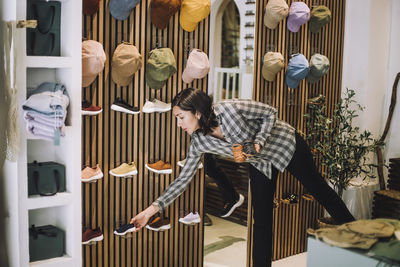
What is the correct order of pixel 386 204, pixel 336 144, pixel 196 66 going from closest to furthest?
1. pixel 196 66
2. pixel 336 144
3. pixel 386 204

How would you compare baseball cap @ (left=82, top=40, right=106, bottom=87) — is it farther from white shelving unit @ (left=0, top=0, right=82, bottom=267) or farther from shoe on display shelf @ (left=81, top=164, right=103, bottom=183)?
shoe on display shelf @ (left=81, top=164, right=103, bottom=183)

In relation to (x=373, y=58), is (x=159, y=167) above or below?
below

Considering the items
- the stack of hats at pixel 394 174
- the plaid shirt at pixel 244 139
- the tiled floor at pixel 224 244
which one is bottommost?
the tiled floor at pixel 224 244

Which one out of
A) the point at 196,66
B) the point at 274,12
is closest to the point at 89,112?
the point at 196,66

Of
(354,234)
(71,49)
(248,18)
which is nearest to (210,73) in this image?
(248,18)

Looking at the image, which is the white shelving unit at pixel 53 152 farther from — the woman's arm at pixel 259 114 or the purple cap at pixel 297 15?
the purple cap at pixel 297 15

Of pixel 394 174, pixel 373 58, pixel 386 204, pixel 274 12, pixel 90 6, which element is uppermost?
pixel 274 12

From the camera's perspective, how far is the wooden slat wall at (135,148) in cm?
331

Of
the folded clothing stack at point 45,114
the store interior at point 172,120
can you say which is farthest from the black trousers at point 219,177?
the folded clothing stack at point 45,114

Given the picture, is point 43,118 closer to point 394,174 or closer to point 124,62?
point 124,62

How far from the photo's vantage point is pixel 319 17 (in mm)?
4523

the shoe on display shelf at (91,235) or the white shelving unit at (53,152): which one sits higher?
the white shelving unit at (53,152)

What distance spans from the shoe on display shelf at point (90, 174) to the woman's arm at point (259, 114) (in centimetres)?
101

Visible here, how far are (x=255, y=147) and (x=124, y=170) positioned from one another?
92cm
